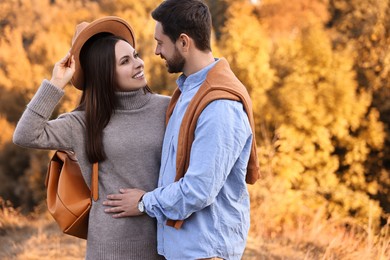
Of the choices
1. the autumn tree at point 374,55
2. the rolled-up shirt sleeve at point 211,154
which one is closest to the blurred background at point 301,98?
the autumn tree at point 374,55

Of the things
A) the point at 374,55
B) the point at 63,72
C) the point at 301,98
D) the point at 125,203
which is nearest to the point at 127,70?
the point at 63,72

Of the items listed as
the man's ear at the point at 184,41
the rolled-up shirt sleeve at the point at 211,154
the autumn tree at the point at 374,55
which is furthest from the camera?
the autumn tree at the point at 374,55

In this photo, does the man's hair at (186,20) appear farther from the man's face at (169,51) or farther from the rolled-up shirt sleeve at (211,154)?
the rolled-up shirt sleeve at (211,154)

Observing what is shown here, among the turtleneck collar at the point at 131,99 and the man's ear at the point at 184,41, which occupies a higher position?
the man's ear at the point at 184,41

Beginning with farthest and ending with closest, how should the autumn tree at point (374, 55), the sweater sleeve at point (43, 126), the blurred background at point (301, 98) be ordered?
1. the autumn tree at point (374, 55)
2. the blurred background at point (301, 98)
3. the sweater sleeve at point (43, 126)

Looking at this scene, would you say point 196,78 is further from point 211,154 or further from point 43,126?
point 43,126

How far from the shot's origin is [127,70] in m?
2.34

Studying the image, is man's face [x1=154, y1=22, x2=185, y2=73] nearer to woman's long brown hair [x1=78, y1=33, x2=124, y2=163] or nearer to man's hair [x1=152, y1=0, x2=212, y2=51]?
man's hair [x1=152, y1=0, x2=212, y2=51]

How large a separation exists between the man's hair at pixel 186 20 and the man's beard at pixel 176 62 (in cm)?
6

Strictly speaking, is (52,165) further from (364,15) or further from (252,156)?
(364,15)

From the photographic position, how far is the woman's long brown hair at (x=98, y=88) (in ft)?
7.46

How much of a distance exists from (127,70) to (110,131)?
26 cm

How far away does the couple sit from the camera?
6.10ft

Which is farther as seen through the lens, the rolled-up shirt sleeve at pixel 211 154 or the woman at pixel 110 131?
the woman at pixel 110 131
